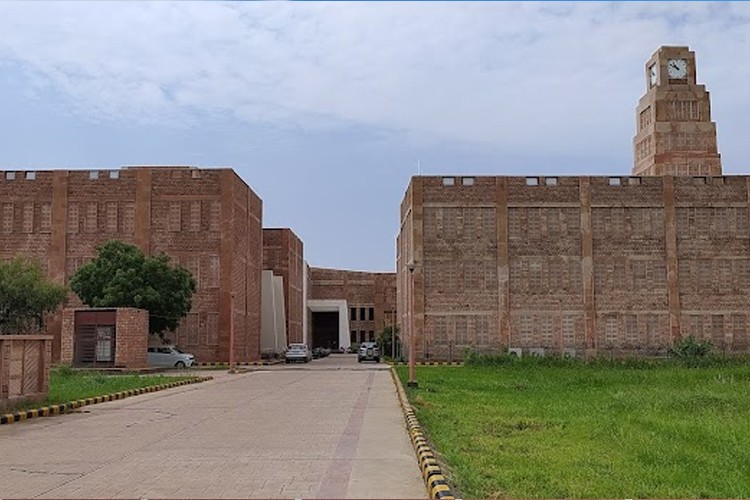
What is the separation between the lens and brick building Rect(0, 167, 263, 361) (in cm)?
5097

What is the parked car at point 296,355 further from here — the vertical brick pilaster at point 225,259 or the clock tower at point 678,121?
the clock tower at point 678,121

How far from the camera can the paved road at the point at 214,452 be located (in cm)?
904

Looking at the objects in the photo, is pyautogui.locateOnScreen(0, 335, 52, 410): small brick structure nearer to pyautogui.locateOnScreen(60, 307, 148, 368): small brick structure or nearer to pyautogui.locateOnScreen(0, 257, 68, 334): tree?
pyautogui.locateOnScreen(60, 307, 148, 368): small brick structure

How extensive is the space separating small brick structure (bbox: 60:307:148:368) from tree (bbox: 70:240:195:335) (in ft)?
18.2

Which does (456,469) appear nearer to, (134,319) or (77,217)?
(134,319)

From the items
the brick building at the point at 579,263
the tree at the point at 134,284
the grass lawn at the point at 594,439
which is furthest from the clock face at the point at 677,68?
the grass lawn at the point at 594,439

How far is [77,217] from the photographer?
51.3 meters

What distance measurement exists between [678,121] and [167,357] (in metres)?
39.7

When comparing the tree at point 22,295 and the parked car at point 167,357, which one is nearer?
the tree at point 22,295

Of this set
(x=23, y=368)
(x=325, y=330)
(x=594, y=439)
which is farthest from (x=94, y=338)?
(x=325, y=330)

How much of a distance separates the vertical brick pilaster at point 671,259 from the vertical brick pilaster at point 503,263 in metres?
9.64

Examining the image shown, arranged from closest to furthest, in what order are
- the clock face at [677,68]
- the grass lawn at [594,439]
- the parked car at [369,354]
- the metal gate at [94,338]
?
the grass lawn at [594,439]
the metal gate at [94,338]
the parked car at [369,354]
the clock face at [677,68]

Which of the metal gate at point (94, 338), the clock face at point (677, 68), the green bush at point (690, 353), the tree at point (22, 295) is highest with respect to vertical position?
the clock face at point (677, 68)

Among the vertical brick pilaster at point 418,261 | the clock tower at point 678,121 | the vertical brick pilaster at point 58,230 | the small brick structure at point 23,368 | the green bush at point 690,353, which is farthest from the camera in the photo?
the clock tower at point 678,121
